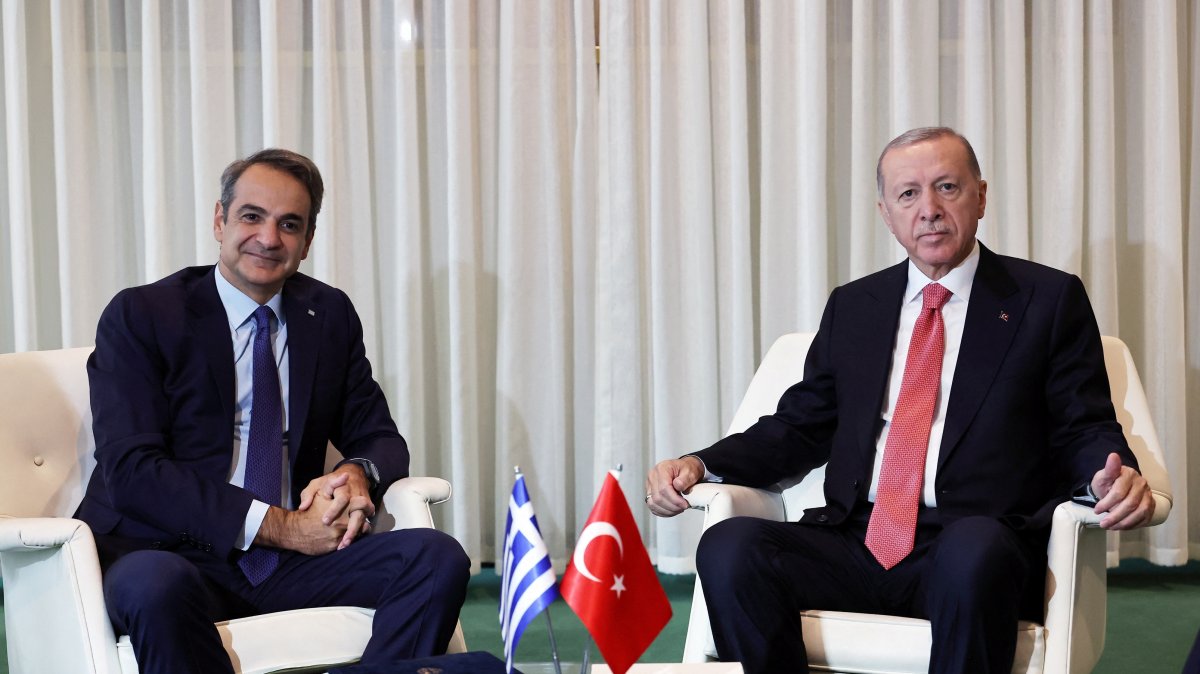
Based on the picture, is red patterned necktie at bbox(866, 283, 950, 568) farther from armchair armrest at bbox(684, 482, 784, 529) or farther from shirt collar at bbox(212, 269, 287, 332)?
shirt collar at bbox(212, 269, 287, 332)

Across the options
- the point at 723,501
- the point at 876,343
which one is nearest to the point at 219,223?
the point at 723,501

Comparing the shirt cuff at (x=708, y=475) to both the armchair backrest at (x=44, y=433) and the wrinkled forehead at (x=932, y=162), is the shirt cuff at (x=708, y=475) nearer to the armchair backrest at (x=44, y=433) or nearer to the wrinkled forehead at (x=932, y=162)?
the wrinkled forehead at (x=932, y=162)

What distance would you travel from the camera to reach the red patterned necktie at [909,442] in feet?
8.58

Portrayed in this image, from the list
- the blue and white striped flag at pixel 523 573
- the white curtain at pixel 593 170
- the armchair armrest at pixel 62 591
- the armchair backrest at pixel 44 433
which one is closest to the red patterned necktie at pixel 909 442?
the blue and white striped flag at pixel 523 573

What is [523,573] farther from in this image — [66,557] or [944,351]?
[944,351]

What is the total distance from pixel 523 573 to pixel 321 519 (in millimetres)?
949

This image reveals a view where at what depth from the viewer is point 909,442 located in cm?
267

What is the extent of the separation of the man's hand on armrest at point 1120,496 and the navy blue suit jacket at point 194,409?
1521 millimetres

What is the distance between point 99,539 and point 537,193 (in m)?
1.91

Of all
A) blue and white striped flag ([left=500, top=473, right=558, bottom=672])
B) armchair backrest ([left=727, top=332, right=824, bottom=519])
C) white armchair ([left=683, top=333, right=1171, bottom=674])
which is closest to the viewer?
blue and white striped flag ([left=500, top=473, right=558, bottom=672])

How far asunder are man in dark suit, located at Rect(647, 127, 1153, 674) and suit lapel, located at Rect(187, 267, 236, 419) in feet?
3.20

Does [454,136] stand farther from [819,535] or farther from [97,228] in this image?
[819,535]

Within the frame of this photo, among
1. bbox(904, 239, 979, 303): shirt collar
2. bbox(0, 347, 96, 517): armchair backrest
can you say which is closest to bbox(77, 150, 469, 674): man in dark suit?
bbox(0, 347, 96, 517): armchair backrest

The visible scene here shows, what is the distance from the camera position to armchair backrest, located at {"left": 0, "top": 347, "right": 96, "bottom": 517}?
2.69 meters
